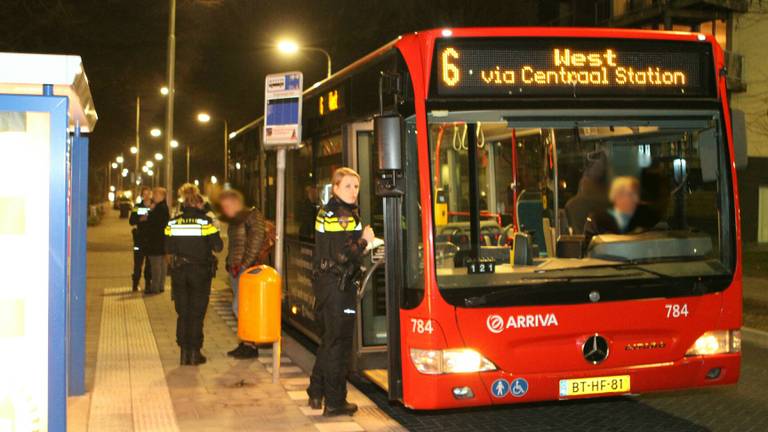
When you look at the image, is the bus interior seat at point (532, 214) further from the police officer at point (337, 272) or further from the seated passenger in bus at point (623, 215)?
the police officer at point (337, 272)

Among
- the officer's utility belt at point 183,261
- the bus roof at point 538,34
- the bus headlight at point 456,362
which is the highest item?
the bus roof at point 538,34

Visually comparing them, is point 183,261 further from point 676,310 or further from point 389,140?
point 676,310

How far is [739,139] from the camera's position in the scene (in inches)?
277

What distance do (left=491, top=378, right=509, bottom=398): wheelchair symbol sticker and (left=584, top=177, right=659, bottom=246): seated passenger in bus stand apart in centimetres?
119

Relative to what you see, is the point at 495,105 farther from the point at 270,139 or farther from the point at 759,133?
the point at 759,133

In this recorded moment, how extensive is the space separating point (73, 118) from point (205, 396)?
9.58 ft

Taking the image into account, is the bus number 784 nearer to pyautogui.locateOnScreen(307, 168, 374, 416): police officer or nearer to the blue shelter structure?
pyautogui.locateOnScreen(307, 168, 374, 416): police officer

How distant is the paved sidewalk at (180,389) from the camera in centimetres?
766

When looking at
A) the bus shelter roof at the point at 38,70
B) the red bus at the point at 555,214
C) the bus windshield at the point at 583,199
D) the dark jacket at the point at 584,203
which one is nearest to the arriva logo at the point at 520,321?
the red bus at the point at 555,214

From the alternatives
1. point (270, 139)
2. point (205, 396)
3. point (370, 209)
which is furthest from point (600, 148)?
point (205, 396)

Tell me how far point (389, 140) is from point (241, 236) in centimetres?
507

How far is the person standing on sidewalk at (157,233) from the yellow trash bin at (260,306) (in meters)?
7.33

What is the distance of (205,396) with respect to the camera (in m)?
8.71

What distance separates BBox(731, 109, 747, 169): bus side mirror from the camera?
698 centimetres
